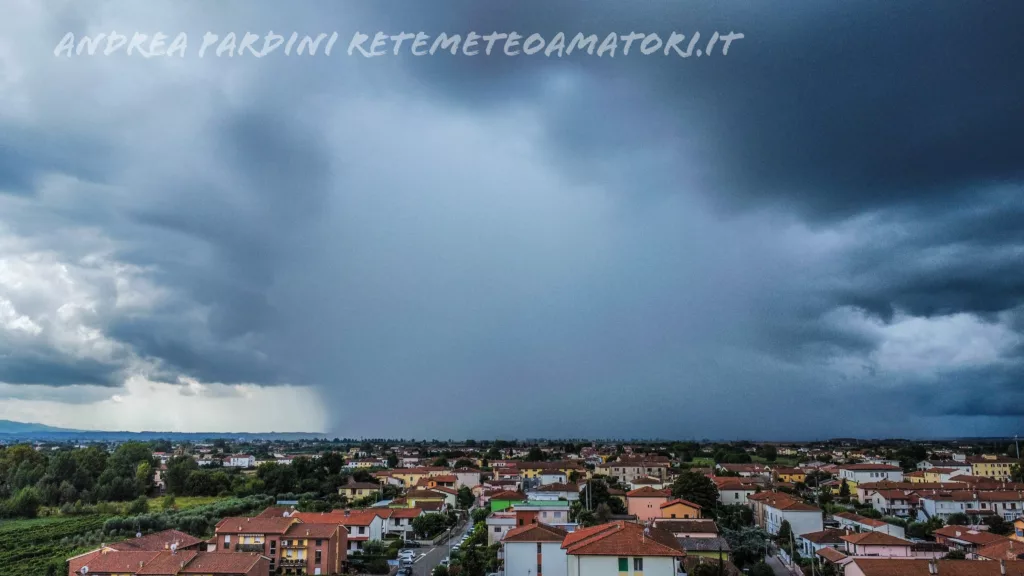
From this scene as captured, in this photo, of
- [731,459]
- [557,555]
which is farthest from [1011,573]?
[731,459]

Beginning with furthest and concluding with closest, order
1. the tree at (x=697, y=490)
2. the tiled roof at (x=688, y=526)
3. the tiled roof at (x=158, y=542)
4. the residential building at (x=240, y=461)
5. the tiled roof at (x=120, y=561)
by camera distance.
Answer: the residential building at (x=240, y=461) → the tree at (x=697, y=490) → the tiled roof at (x=688, y=526) → the tiled roof at (x=158, y=542) → the tiled roof at (x=120, y=561)

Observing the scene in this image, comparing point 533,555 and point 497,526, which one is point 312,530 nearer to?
point 497,526

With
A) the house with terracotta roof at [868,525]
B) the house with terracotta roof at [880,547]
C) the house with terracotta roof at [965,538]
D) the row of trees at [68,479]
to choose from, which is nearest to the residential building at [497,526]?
the house with terracotta roof at [880,547]

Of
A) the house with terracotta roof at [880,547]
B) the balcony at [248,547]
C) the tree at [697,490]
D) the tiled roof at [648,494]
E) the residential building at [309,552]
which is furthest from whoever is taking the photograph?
the tiled roof at [648,494]

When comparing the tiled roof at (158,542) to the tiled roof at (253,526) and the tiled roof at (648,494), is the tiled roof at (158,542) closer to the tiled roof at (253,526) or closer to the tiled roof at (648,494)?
the tiled roof at (253,526)

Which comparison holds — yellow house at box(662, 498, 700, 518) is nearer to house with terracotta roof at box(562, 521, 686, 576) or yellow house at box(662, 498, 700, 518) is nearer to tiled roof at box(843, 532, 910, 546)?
tiled roof at box(843, 532, 910, 546)

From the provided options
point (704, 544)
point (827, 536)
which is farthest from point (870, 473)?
point (704, 544)
